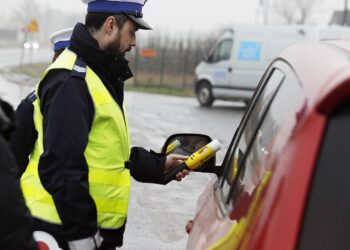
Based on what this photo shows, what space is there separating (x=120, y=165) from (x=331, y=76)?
4.14 feet

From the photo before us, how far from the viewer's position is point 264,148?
2.13 meters

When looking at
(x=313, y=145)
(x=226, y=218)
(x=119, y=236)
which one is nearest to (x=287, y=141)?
(x=313, y=145)

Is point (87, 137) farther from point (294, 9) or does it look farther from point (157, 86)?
point (294, 9)

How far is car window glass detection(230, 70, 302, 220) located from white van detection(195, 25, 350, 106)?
17.4 m

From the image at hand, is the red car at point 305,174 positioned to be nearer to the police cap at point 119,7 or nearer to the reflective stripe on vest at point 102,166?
the reflective stripe on vest at point 102,166

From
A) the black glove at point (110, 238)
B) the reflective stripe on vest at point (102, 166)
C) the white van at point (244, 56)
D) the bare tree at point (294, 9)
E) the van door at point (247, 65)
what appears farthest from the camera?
the bare tree at point (294, 9)

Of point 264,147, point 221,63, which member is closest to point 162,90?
point 221,63

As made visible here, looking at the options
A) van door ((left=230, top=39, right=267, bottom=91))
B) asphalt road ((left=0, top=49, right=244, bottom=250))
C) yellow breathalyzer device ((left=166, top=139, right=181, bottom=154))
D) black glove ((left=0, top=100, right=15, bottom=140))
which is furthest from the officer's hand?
van door ((left=230, top=39, right=267, bottom=91))

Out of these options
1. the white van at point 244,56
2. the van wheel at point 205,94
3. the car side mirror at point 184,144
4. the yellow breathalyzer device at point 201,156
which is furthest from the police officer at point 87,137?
the van wheel at point 205,94

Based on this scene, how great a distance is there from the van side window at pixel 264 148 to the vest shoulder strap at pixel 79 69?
75cm

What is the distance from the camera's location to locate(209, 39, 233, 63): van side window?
69.1 ft

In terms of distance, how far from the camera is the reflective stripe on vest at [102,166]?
9.11 ft

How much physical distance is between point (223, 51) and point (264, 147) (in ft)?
63.2

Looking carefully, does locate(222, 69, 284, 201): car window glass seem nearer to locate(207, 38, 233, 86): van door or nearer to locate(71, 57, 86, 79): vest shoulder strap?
locate(71, 57, 86, 79): vest shoulder strap
